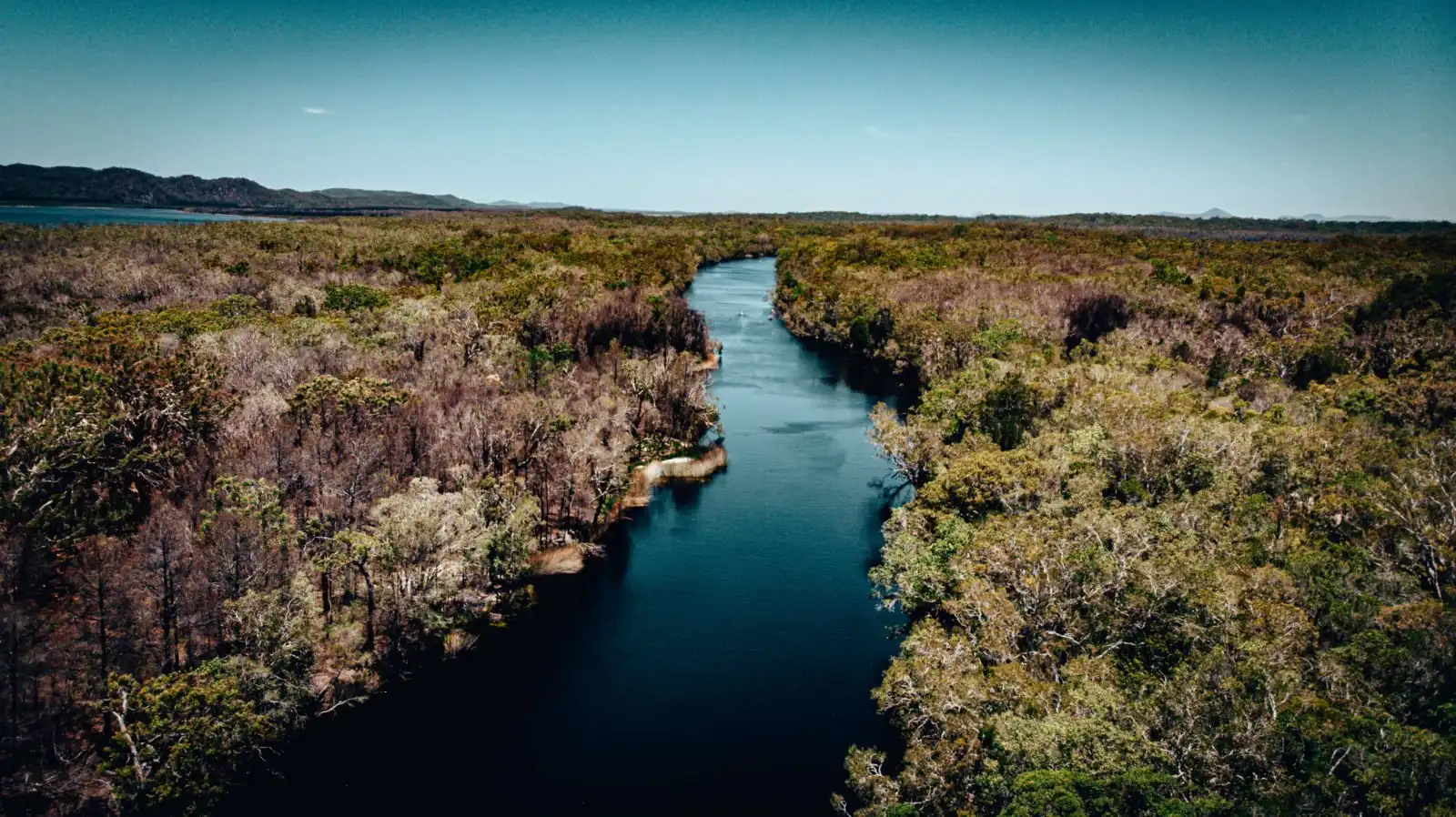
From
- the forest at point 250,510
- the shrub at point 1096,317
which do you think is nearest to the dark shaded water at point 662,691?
the forest at point 250,510

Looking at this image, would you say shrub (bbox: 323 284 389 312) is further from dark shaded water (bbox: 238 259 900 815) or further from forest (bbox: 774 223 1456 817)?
forest (bbox: 774 223 1456 817)

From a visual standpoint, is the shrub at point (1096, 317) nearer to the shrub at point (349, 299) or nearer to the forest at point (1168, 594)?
the forest at point (1168, 594)

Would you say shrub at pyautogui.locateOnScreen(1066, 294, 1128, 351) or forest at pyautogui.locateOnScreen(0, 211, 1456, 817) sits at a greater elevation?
shrub at pyautogui.locateOnScreen(1066, 294, 1128, 351)

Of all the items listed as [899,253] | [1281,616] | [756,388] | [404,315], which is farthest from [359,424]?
[899,253]

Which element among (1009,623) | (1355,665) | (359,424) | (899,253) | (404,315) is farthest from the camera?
(899,253)

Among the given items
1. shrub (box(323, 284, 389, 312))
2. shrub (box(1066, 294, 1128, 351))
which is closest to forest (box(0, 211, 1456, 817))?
shrub (box(323, 284, 389, 312))

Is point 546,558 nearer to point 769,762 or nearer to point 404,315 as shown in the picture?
point 769,762

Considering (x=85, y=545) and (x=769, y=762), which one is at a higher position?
(x=85, y=545)

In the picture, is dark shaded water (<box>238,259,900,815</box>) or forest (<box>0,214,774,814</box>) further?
dark shaded water (<box>238,259,900,815</box>)
